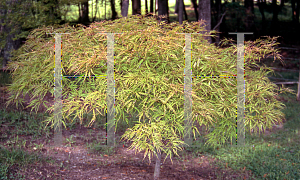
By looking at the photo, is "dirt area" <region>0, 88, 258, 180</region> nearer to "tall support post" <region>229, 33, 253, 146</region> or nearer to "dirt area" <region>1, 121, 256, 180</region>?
"dirt area" <region>1, 121, 256, 180</region>

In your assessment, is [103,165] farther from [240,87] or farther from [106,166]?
[240,87]

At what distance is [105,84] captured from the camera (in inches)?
148

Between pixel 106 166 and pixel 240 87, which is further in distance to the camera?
pixel 106 166

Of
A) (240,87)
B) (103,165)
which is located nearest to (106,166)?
(103,165)

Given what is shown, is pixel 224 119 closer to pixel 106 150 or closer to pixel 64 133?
pixel 106 150

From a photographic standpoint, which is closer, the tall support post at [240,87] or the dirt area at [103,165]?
the tall support post at [240,87]

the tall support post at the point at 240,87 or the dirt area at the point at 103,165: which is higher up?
the tall support post at the point at 240,87

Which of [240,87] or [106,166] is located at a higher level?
[240,87]

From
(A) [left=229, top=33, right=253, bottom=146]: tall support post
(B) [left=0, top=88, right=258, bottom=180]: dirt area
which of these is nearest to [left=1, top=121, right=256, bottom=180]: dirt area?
(B) [left=0, top=88, right=258, bottom=180]: dirt area

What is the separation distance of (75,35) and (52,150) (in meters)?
3.62

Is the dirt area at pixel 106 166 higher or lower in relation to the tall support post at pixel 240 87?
lower

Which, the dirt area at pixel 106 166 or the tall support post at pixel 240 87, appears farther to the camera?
the dirt area at pixel 106 166

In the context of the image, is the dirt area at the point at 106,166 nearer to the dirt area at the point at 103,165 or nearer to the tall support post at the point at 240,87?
the dirt area at the point at 103,165

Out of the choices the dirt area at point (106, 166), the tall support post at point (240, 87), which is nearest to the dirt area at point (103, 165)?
the dirt area at point (106, 166)
